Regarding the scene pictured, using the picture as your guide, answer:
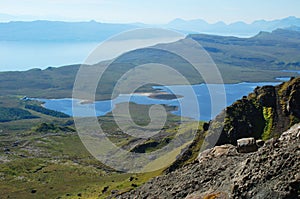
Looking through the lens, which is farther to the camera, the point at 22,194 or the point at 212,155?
the point at 22,194

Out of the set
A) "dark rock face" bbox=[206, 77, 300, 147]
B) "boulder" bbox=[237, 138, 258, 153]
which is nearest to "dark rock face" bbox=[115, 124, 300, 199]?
"boulder" bbox=[237, 138, 258, 153]

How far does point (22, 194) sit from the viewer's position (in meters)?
100

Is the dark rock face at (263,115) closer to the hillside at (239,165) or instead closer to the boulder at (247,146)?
the hillside at (239,165)

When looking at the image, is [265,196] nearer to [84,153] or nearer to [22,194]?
[22,194]

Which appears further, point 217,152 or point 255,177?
point 217,152

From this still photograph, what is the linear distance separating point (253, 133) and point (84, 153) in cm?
9352

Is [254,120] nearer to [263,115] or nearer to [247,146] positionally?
[263,115]

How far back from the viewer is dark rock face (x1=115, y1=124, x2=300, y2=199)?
26.4m

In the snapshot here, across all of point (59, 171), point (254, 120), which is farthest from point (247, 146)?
point (59, 171)

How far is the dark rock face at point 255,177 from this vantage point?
2639cm

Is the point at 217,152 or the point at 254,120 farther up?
the point at 217,152

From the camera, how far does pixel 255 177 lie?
27.5m

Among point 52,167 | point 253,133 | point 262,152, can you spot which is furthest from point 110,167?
point 262,152

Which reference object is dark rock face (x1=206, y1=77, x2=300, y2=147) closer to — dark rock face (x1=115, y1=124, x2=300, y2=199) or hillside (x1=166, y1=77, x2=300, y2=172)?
hillside (x1=166, y1=77, x2=300, y2=172)
